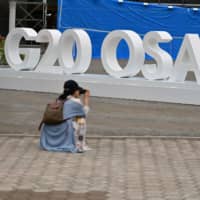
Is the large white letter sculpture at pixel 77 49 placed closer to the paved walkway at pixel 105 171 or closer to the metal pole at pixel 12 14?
the paved walkway at pixel 105 171

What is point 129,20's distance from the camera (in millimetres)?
30203

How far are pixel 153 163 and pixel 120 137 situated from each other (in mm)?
2228

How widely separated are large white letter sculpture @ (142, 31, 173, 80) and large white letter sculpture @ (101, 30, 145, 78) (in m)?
0.22

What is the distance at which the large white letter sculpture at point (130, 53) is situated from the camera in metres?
16.3

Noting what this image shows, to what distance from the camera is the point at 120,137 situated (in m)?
11.3

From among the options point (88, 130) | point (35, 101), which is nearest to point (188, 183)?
point (88, 130)

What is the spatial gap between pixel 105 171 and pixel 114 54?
29.4 ft

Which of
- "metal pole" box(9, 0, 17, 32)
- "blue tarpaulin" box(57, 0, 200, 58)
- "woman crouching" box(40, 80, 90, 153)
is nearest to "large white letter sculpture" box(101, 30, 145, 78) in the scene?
"woman crouching" box(40, 80, 90, 153)

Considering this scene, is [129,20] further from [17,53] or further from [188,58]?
[188,58]

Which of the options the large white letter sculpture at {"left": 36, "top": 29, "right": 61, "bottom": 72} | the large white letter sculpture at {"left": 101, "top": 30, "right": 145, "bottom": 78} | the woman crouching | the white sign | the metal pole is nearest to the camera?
the woman crouching

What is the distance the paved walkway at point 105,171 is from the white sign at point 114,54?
520 cm

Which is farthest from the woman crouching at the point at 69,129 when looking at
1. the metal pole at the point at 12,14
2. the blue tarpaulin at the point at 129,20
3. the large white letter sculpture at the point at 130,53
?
the metal pole at the point at 12,14

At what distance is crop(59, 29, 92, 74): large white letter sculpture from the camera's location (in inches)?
667

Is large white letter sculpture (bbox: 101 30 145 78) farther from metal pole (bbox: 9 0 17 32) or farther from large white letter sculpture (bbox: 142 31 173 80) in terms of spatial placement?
metal pole (bbox: 9 0 17 32)
